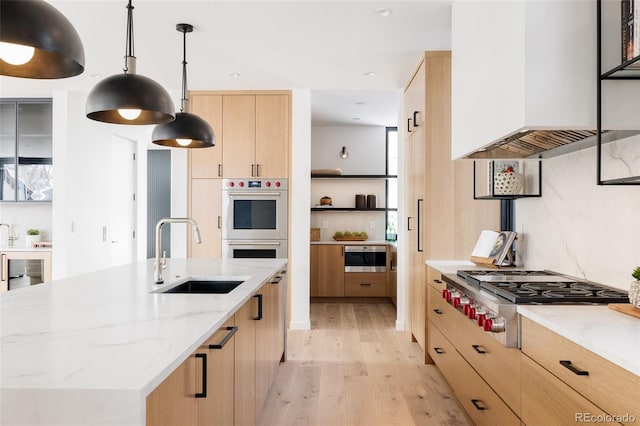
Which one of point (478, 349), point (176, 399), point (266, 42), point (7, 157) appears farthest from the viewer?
point (7, 157)

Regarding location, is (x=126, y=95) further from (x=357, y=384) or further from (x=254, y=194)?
(x=254, y=194)

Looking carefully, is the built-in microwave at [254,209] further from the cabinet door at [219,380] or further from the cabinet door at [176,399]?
the cabinet door at [176,399]

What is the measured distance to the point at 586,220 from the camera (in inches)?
90.7

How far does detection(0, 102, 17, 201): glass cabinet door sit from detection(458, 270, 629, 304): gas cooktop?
4.96 m

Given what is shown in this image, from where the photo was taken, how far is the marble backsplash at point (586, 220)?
1.98 metres

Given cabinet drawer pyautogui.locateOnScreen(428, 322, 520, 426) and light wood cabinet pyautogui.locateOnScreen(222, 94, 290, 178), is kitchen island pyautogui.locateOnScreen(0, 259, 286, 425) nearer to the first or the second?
cabinet drawer pyautogui.locateOnScreen(428, 322, 520, 426)

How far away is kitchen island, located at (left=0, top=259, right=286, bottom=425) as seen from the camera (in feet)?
2.92

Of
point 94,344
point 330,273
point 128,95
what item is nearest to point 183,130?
point 128,95

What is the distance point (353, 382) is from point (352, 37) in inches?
99.2

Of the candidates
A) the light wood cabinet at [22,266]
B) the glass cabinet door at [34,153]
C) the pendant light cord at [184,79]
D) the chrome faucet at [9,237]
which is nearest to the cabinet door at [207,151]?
the pendant light cord at [184,79]

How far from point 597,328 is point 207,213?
13.3 feet

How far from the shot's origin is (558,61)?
5.93 feet

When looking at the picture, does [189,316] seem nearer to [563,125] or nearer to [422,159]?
[563,125]
